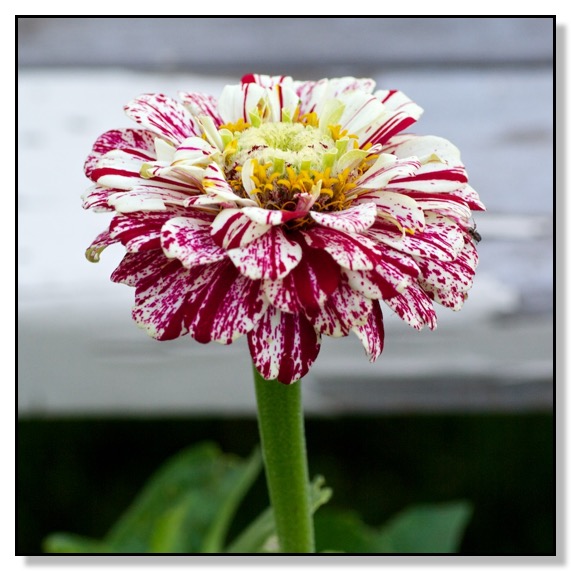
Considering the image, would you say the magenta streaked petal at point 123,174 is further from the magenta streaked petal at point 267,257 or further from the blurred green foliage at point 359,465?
the blurred green foliage at point 359,465

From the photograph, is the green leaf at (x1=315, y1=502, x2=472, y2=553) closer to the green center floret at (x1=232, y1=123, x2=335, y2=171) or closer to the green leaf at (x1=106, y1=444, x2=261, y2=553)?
the green leaf at (x1=106, y1=444, x2=261, y2=553)

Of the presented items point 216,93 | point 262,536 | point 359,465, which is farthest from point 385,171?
point 359,465

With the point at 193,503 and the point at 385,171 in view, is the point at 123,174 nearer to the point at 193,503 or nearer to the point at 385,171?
the point at 385,171

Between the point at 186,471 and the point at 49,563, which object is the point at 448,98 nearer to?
the point at 186,471

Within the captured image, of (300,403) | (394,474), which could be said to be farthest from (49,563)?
(394,474)

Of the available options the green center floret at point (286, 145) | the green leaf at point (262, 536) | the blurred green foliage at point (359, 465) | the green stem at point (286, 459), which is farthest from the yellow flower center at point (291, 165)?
the blurred green foliage at point (359, 465)
